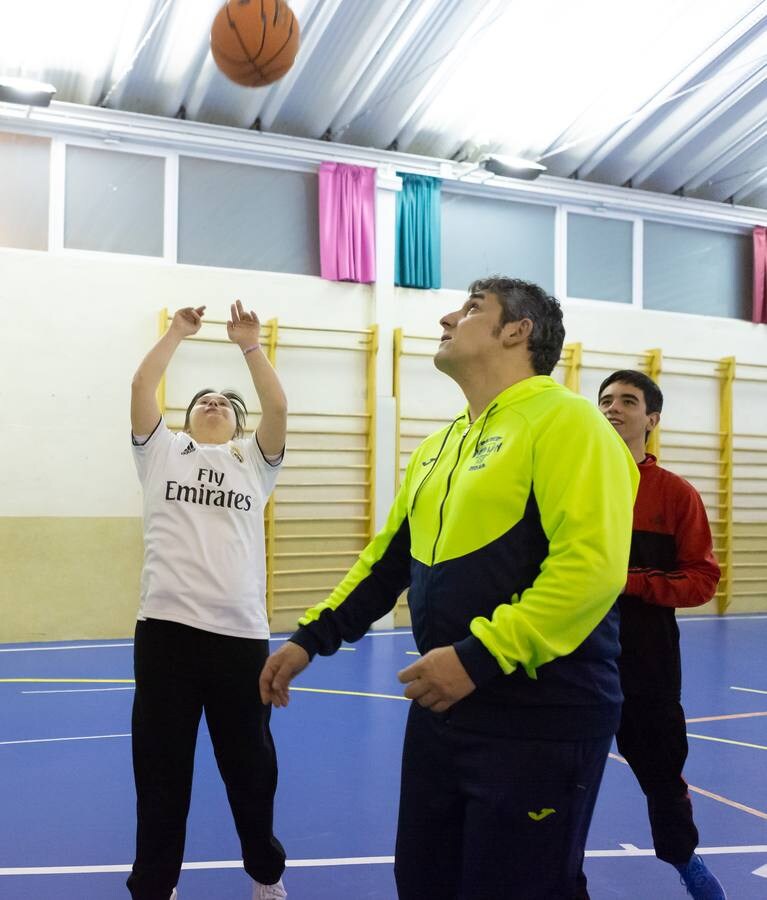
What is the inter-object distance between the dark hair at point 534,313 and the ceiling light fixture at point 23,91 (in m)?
6.49

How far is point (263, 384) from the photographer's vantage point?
2740 mm

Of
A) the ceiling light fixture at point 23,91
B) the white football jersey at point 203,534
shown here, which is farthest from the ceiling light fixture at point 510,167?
the white football jersey at point 203,534

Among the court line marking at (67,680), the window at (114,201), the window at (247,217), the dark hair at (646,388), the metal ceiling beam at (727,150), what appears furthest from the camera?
the metal ceiling beam at (727,150)

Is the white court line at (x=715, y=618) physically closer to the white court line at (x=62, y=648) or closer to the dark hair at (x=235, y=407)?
the white court line at (x=62, y=648)

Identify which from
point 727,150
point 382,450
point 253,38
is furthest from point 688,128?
point 253,38

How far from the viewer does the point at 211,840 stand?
10.5ft

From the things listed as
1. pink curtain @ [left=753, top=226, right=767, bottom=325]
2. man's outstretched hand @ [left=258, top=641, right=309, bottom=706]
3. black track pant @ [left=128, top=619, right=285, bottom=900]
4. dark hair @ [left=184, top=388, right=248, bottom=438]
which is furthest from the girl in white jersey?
pink curtain @ [left=753, top=226, right=767, bottom=325]

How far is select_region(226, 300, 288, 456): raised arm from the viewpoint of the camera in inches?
107

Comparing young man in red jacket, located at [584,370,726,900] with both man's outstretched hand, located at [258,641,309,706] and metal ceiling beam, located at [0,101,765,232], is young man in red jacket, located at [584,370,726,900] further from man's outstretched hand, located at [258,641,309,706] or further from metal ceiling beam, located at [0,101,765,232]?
metal ceiling beam, located at [0,101,765,232]

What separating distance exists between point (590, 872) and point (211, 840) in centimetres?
129

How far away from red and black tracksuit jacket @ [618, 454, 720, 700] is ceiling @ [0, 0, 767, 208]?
19.4 feet

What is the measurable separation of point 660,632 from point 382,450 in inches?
247

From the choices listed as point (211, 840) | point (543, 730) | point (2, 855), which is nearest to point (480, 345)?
point (543, 730)

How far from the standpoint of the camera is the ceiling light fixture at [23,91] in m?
7.13
